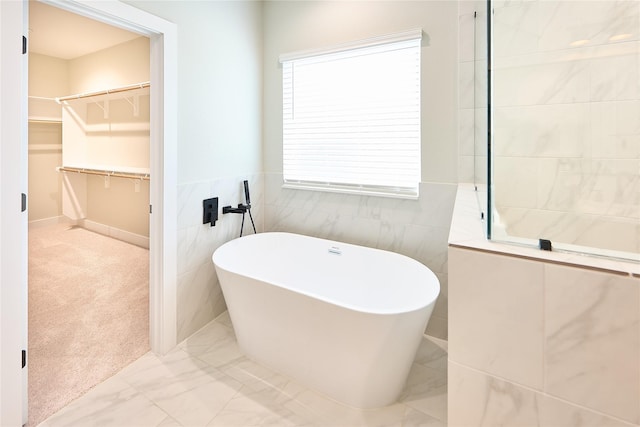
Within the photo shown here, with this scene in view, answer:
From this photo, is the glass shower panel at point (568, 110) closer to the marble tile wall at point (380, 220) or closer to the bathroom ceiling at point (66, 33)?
the marble tile wall at point (380, 220)

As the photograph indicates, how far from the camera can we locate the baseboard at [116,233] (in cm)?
403

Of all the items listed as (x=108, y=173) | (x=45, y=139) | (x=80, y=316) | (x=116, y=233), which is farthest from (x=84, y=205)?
(x=80, y=316)

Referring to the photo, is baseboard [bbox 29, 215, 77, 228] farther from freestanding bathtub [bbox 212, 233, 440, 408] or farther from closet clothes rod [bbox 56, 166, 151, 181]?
freestanding bathtub [bbox 212, 233, 440, 408]

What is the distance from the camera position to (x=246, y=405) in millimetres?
1612

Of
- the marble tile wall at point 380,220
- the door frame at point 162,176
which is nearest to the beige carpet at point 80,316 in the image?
the door frame at point 162,176

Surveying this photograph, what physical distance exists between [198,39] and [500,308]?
2.34m

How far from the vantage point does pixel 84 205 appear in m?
4.77

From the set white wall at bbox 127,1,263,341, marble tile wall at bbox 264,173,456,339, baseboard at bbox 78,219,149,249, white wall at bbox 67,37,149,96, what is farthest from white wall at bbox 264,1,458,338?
baseboard at bbox 78,219,149,249

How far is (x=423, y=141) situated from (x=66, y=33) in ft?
13.8

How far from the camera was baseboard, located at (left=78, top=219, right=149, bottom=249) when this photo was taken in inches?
159

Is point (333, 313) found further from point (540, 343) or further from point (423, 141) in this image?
point (423, 141)

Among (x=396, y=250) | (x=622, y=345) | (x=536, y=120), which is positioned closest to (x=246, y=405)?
(x=396, y=250)

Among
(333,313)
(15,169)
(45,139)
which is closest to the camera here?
(15,169)

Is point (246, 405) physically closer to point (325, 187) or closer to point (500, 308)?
point (500, 308)
